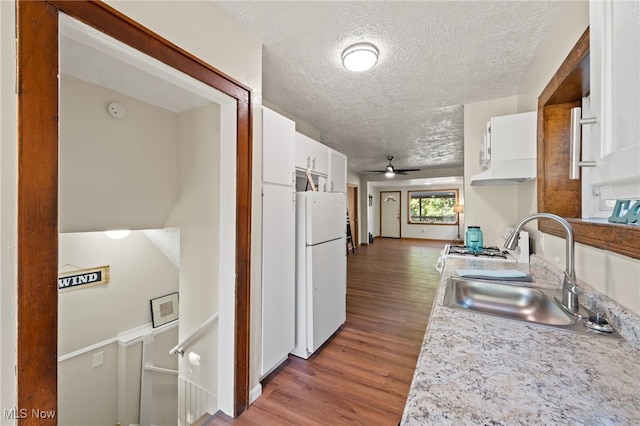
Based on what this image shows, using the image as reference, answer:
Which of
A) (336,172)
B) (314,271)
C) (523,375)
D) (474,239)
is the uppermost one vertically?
(336,172)

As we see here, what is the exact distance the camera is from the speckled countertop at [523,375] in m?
0.47

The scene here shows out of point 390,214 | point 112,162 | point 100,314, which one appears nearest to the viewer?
point 112,162

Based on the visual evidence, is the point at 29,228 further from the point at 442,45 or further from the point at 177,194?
the point at 442,45

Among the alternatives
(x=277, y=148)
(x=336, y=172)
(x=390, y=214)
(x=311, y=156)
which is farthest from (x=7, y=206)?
(x=390, y=214)

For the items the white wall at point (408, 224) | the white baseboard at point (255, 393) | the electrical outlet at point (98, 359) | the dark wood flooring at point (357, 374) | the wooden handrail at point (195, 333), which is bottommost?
the electrical outlet at point (98, 359)

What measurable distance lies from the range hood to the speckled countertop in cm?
117

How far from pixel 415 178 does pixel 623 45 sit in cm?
709

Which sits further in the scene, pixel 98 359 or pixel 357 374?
pixel 98 359

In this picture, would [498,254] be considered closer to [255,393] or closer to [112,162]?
[255,393]

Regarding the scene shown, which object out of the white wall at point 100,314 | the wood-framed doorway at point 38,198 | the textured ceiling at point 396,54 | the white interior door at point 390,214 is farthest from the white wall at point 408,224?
the wood-framed doorway at point 38,198

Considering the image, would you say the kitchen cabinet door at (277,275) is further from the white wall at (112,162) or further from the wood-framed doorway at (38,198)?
the white wall at (112,162)

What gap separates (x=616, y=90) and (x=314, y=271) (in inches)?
76.6

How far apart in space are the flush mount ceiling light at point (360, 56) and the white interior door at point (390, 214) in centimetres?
888

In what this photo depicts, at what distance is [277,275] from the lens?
6.31 feet
